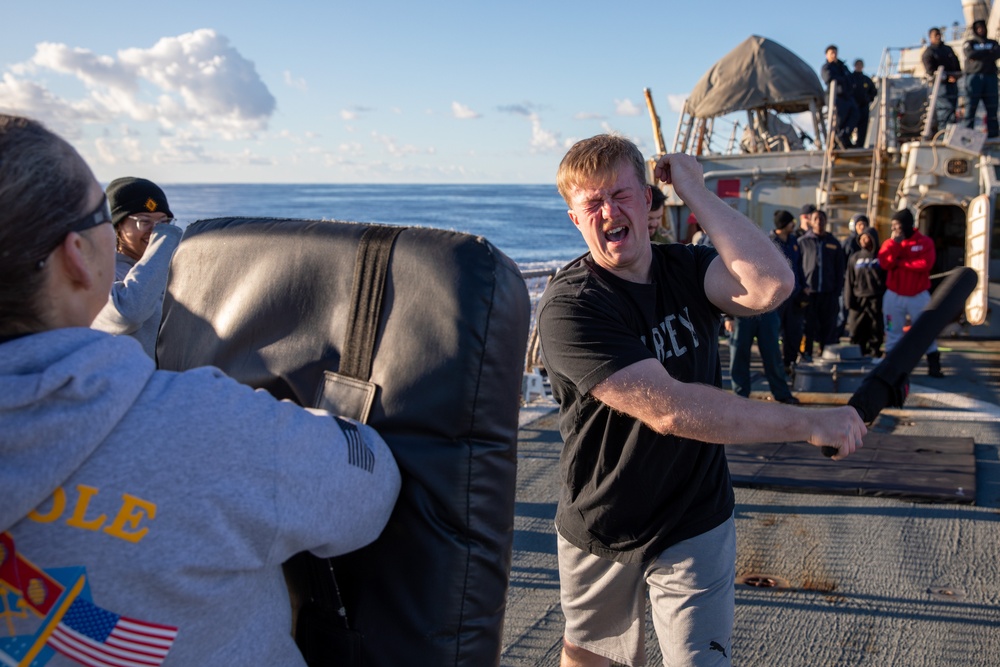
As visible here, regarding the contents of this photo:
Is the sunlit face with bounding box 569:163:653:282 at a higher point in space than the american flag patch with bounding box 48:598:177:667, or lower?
higher

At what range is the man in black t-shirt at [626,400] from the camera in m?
2.31

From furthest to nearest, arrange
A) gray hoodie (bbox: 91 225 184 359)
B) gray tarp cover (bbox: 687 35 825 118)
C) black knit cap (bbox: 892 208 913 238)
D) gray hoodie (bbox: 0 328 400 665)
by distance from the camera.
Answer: gray tarp cover (bbox: 687 35 825 118) → black knit cap (bbox: 892 208 913 238) → gray hoodie (bbox: 91 225 184 359) → gray hoodie (bbox: 0 328 400 665)

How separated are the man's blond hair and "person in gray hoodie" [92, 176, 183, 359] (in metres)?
1.49

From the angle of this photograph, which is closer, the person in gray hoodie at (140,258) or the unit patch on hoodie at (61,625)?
the unit patch on hoodie at (61,625)

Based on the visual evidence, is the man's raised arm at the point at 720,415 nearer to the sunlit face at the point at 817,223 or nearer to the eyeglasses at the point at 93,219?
the eyeglasses at the point at 93,219

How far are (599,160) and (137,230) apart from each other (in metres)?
2.37

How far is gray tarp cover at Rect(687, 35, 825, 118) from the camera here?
1617cm

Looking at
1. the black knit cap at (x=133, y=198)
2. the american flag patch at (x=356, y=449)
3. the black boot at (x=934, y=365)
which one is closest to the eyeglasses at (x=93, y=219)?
the american flag patch at (x=356, y=449)

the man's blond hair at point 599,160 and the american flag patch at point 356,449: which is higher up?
the man's blond hair at point 599,160

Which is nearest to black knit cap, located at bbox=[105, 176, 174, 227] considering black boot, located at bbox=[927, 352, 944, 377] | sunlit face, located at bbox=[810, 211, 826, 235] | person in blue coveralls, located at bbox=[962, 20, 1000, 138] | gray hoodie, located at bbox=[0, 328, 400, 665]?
gray hoodie, located at bbox=[0, 328, 400, 665]

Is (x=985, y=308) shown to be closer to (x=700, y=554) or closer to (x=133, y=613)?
(x=700, y=554)

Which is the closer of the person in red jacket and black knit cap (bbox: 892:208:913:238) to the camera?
the person in red jacket

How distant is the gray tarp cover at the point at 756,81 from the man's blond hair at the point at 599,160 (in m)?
15.0

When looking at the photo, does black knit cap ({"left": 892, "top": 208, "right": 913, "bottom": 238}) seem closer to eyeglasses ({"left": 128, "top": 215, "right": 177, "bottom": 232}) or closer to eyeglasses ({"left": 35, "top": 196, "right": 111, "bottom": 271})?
eyeglasses ({"left": 128, "top": 215, "right": 177, "bottom": 232})
